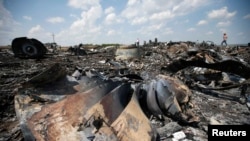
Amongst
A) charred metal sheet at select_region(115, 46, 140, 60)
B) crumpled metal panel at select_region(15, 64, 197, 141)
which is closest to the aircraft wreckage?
crumpled metal panel at select_region(15, 64, 197, 141)

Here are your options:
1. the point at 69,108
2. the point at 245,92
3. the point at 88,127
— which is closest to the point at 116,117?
the point at 88,127

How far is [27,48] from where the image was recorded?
14.4m

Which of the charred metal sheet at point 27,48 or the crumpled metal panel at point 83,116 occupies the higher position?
the charred metal sheet at point 27,48

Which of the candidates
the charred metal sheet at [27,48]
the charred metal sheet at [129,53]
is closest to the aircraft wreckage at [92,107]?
the charred metal sheet at [129,53]

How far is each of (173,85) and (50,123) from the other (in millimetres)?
2716

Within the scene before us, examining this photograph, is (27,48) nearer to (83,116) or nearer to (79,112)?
(79,112)

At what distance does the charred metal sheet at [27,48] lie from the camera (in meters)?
14.1

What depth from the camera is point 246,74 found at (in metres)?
4.90

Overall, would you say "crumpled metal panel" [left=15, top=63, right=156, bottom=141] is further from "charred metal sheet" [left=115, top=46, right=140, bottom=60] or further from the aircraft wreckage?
"charred metal sheet" [left=115, top=46, right=140, bottom=60]

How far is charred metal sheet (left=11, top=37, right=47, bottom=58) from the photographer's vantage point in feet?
46.1

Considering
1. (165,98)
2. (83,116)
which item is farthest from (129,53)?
(83,116)

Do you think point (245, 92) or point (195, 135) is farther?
point (245, 92)

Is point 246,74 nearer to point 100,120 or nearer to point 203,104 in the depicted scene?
point 203,104

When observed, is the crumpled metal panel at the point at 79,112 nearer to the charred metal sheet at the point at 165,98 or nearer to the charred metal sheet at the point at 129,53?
the charred metal sheet at the point at 165,98
